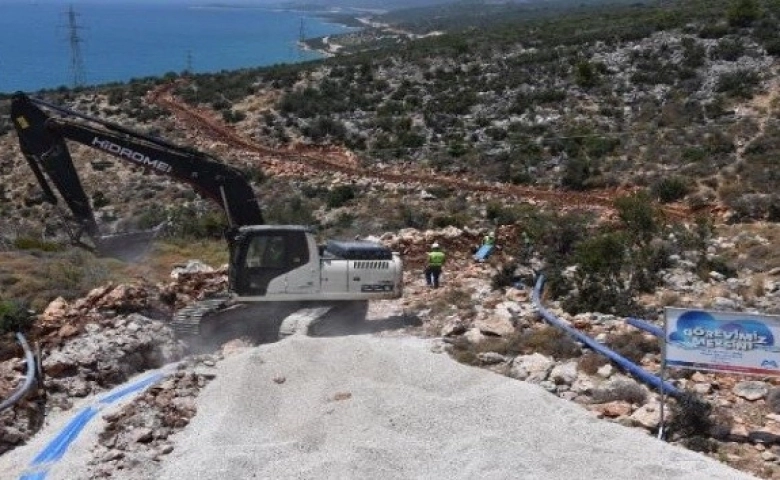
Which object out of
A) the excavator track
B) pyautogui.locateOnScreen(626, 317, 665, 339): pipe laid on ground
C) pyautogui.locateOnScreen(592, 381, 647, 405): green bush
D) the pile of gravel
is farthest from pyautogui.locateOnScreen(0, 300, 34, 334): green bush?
pyautogui.locateOnScreen(626, 317, 665, 339): pipe laid on ground

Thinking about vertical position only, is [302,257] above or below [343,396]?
above

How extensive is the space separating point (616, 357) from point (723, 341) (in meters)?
2.17

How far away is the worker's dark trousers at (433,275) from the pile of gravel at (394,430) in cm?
517

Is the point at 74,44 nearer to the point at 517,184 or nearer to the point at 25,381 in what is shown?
the point at 517,184

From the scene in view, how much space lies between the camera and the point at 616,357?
517 inches

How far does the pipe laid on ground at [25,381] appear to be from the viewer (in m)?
12.5

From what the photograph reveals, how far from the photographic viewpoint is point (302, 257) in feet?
54.5

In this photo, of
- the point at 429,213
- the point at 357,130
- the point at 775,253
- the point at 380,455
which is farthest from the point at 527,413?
the point at 357,130

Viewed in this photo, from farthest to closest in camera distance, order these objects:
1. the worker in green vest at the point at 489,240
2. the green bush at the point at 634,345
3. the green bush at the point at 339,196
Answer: the green bush at the point at 339,196 → the worker in green vest at the point at 489,240 → the green bush at the point at 634,345

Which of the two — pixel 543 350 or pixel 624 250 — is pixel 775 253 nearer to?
pixel 624 250

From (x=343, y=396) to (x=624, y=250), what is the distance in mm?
8175

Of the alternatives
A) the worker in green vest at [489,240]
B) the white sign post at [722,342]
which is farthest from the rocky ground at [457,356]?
the worker in green vest at [489,240]

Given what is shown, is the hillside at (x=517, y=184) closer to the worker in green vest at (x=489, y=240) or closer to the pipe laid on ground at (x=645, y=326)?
the pipe laid on ground at (x=645, y=326)

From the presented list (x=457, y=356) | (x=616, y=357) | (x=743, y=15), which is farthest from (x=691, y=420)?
(x=743, y=15)
